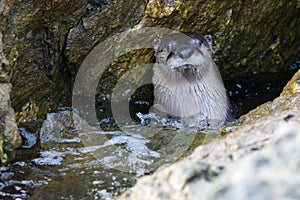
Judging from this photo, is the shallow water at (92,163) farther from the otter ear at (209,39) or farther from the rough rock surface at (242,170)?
the otter ear at (209,39)

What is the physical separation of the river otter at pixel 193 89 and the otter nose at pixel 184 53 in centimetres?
10

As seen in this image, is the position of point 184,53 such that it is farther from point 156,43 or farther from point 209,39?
point 209,39

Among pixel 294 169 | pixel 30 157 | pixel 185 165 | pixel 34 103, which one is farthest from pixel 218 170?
pixel 34 103

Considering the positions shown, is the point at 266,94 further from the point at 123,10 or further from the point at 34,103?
the point at 34,103

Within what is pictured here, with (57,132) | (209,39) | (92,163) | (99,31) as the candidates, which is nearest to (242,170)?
(92,163)

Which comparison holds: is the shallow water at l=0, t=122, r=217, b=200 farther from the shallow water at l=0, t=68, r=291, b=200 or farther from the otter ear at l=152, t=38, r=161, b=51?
the otter ear at l=152, t=38, r=161, b=51

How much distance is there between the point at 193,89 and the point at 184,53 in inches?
18.3

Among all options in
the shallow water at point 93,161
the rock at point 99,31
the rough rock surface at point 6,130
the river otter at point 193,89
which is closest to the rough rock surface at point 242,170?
the shallow water at point 93,161

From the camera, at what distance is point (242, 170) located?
1.31 meters

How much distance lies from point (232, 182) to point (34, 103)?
2.16 m

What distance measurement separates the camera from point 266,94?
14.0 feet

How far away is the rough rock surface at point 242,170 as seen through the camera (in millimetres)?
1231

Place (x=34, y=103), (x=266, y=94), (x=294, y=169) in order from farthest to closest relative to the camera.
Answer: (x=266, y=94) < (x=34, y=103) < (x=294, y=169)

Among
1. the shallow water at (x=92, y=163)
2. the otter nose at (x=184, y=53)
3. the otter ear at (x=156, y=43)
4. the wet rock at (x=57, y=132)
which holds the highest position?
the otter ear at (x=156, y=43)
